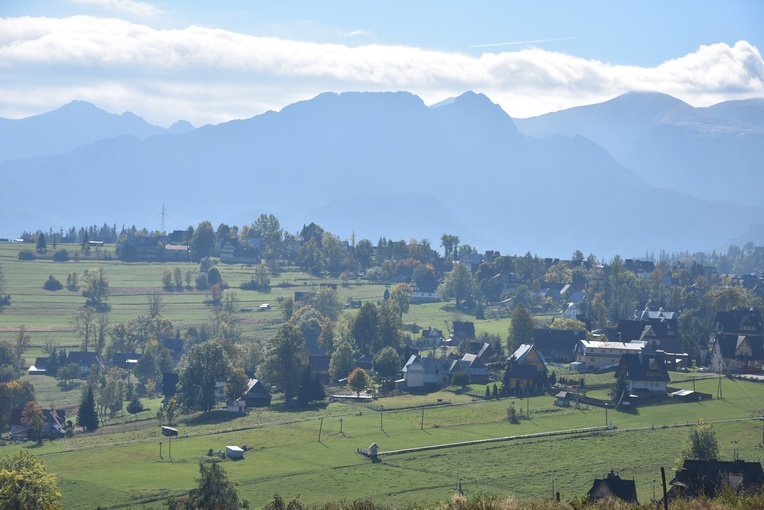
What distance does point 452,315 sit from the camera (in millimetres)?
143000

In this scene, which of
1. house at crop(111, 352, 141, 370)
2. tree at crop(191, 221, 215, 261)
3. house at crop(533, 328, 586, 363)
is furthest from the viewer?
tree at crop(191, 221, 215, 261)

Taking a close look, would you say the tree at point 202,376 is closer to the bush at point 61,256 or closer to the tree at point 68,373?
the tree at point 68,373

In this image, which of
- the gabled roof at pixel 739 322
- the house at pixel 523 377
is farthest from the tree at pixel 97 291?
the gabled roof at pixel 739 322

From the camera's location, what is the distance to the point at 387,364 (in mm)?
99000

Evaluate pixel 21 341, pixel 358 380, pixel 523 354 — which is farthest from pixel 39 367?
pixel 523 354

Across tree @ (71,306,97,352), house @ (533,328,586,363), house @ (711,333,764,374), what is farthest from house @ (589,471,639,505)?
tree @ (71,306,97,352)

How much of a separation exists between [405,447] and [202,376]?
2473 centimetres

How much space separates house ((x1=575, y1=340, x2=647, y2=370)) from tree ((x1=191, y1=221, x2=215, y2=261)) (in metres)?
92.1

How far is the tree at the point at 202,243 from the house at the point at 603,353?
92.1m

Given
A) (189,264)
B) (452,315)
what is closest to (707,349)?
(452,315)

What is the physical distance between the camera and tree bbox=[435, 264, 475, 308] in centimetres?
15238

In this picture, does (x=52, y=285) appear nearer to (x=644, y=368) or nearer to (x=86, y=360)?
(x=86, y=360)

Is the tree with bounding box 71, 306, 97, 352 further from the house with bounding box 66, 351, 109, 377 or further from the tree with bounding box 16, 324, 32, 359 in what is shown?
the tree with bounding box 16, 324, 32, 359

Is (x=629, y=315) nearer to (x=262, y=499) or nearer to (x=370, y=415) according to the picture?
(x=370, y=415)
